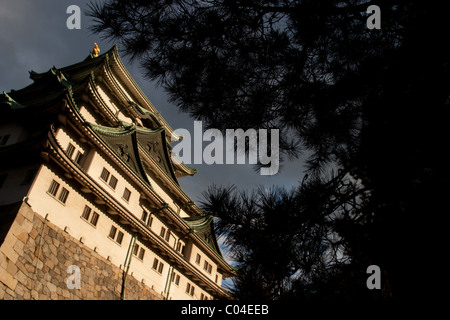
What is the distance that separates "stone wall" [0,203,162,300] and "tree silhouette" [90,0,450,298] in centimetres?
959

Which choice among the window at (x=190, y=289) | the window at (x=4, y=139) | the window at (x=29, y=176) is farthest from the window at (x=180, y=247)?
the window at (x=4, y=139)

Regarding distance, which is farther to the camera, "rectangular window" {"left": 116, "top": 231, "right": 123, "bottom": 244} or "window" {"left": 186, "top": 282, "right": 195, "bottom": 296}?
"window" {"left": 186, "top": 282, "right": 195, "bottom": 296}

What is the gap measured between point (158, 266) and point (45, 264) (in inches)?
292

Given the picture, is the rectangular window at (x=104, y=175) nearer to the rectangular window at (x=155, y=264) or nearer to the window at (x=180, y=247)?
the rectangular window at (x=155, y=264)

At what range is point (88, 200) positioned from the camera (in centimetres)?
1372

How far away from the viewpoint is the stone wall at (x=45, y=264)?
32.9 feet

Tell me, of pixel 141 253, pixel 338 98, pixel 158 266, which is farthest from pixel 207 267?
pixel 338 98

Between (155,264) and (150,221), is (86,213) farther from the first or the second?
(155,264)

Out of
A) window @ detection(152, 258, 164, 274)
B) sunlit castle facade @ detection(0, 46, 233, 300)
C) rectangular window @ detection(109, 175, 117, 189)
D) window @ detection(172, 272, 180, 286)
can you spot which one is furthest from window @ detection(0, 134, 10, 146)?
window @ detection(172, 272, 180, 286)

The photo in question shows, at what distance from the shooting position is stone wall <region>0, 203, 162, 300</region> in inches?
394

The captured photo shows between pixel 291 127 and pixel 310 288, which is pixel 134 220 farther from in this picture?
pixel 310 288

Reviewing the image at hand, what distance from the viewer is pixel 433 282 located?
1.81m

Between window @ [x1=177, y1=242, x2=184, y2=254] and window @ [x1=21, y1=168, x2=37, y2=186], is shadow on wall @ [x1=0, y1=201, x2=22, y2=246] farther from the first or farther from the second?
window @ [x1=177, y1=242, x2=184, y2=254]
